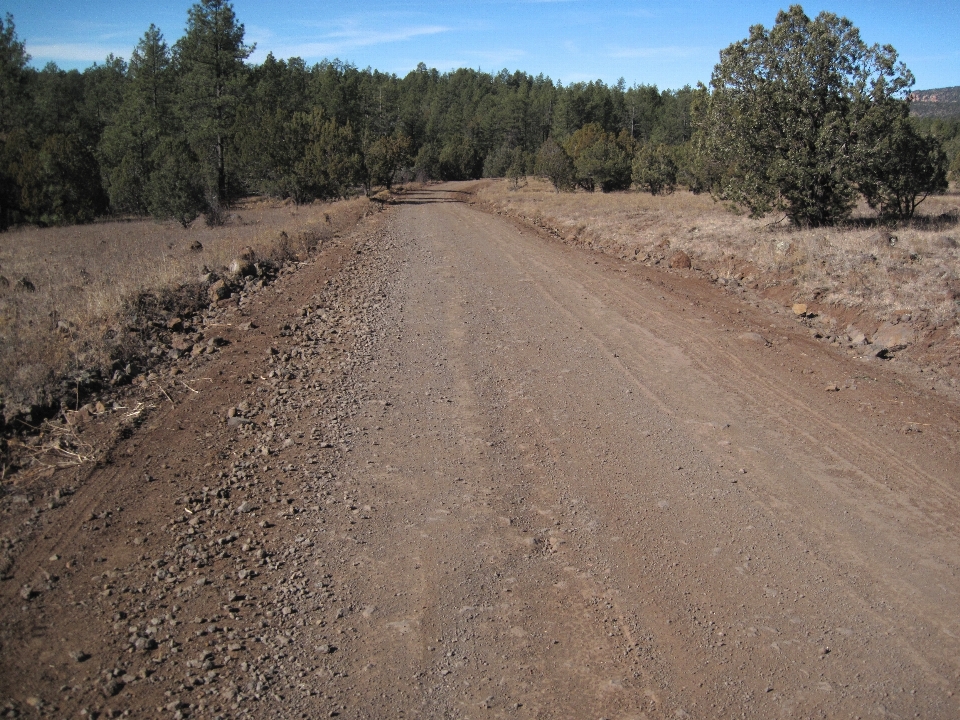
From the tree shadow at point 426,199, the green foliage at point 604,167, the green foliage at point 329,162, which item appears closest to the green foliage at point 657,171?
the green foliage at point 604,167

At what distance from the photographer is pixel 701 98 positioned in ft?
57.6

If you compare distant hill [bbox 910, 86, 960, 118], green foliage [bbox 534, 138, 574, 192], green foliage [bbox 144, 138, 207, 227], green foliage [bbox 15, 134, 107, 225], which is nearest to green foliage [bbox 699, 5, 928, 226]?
green foliage [bbox 144, 138, 207, 227]

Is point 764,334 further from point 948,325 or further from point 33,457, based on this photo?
point 33,457

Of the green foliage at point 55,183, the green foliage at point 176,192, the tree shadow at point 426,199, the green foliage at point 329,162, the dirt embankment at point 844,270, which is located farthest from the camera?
the tree shadow at point 426,199

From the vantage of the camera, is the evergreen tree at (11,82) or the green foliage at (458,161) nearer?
the evergreen tree at (11,82)

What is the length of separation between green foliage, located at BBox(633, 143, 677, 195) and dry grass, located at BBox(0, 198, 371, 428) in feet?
87.0

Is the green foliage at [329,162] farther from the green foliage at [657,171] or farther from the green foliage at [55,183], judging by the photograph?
Answer: the green foliage at [657,171]

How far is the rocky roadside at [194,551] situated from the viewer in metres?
3.38

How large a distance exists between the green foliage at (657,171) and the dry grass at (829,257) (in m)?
25.5

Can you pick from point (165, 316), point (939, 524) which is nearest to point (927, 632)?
point (939, 524)

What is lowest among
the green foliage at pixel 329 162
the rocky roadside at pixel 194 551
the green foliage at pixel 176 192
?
the rocky roadside at pixel 194 551

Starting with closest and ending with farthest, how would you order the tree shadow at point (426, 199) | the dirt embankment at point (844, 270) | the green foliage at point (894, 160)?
the dirt embankment at point (844, 270) → the green foliage at point (894, 160) → the tree shadow at point (426, 199)

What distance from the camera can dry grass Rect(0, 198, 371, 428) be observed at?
7859mm

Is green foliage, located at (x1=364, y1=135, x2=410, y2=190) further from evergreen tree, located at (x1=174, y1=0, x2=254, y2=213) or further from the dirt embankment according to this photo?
the dirt embankment
